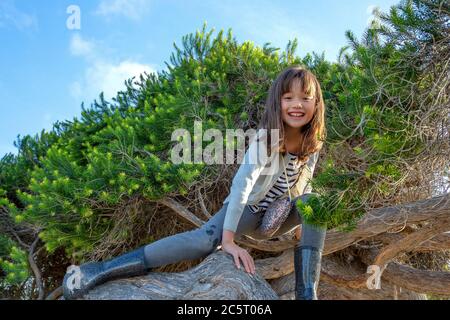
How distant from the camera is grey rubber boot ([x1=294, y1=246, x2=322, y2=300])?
3.29 m

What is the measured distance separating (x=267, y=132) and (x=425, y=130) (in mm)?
1028

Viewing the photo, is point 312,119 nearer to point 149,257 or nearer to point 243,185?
point 243,185

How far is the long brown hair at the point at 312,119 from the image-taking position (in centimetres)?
348

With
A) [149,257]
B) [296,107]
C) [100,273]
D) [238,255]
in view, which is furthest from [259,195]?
[100,273]

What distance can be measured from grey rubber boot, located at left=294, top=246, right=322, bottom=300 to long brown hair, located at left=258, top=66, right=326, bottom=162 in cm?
70

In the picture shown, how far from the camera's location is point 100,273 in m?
3.50

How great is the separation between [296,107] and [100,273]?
178 centimetres

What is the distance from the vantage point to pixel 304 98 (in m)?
3.51

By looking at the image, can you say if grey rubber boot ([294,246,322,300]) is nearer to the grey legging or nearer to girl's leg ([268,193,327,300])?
girl's leg ([268,193,327,300])

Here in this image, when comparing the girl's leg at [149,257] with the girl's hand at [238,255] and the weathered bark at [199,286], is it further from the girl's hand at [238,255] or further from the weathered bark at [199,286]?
the girl's hand at [238,255]

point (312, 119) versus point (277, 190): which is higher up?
point (312, 119)

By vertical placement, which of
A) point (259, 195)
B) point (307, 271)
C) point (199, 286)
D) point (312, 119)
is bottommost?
point (199, 286)
